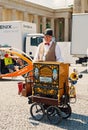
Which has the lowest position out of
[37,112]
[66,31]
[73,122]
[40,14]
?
[66,31]

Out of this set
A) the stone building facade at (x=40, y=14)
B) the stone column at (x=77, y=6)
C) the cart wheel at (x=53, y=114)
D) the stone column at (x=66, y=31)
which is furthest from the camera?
the stone column at (x=66, y=31)

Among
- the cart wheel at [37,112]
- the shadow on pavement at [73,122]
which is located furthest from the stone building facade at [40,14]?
the shadow on pavement at [73,122]

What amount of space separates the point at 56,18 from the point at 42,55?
67464mm

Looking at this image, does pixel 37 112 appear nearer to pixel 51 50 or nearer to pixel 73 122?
pixel 73 122

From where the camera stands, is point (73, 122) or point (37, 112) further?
→ point (37, 112)

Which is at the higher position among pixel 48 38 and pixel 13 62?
pixel 48 38

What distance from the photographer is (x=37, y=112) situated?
23.7ft

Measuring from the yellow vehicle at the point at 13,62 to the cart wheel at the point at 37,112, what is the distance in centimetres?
610

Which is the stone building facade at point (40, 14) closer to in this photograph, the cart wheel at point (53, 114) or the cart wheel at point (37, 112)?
the cart wheel at point (37, 112)

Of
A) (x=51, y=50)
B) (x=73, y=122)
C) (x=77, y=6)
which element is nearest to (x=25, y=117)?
(x=73, y=122)

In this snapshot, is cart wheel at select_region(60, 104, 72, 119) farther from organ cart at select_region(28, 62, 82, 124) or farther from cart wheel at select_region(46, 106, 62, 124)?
cart wheel at select_region(46, 106, 62, 124)

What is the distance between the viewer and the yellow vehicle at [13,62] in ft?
45.0

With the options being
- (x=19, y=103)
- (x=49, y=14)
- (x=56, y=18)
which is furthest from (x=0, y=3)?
(x=19, y=103)

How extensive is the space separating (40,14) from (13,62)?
1921 inches
